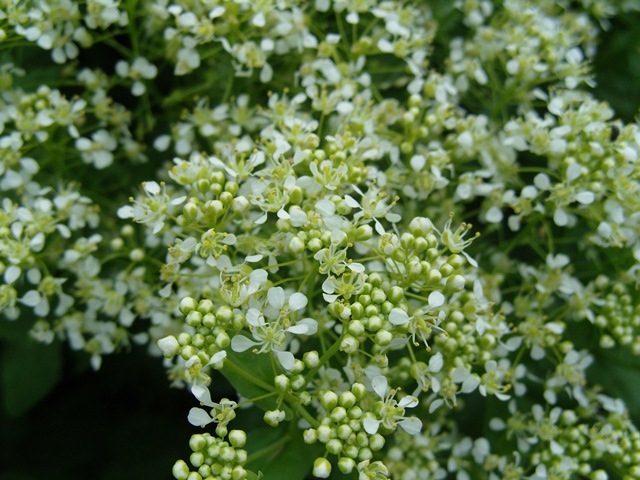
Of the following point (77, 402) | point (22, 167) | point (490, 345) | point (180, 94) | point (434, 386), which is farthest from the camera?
Result: point (77, 402)

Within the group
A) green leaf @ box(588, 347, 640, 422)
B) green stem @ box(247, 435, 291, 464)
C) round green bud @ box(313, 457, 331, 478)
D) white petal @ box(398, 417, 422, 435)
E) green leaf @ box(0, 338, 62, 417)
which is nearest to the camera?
round green bud @ box(313, 457, 331, 478)

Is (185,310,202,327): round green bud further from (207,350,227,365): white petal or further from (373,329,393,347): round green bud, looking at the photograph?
(373,329,393,347): round green bud

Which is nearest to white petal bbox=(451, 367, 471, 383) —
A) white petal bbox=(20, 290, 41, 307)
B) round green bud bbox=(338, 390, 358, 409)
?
round green bud bbox=(338, 390, 358, 409)

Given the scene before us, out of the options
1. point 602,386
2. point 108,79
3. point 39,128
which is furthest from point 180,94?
point 602,386

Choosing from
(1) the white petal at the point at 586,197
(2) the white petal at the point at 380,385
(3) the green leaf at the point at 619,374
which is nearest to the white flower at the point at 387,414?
(2) the white petal at the point at 380,385

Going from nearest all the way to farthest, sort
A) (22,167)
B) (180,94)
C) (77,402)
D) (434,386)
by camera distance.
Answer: (434,386)
(22,167)
(180,94)
(77,402)

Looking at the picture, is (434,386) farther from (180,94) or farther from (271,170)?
(180,94)
